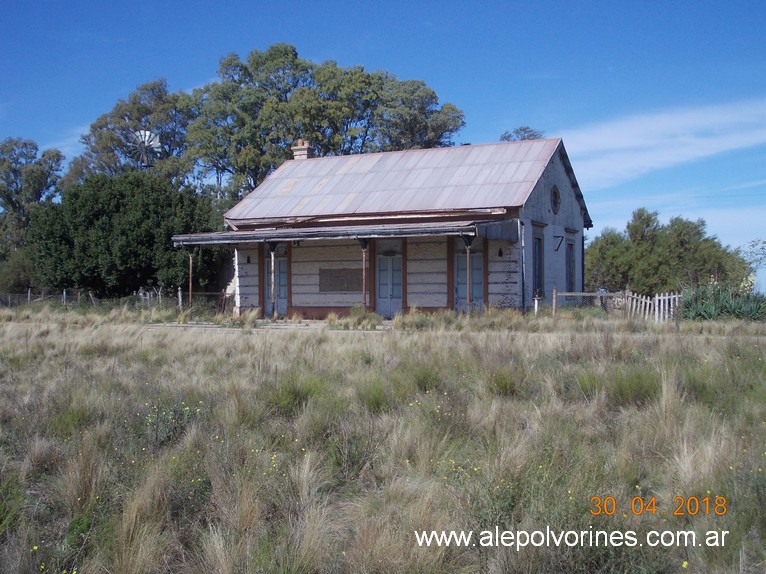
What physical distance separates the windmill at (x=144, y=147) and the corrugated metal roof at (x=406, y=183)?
78.2ft

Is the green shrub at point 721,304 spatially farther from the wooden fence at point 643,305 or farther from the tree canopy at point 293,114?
the tree canopy at point 293,114

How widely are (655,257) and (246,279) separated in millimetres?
17744

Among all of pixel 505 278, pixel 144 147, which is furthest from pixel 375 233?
pixel 144 147

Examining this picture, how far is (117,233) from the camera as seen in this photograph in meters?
30.9

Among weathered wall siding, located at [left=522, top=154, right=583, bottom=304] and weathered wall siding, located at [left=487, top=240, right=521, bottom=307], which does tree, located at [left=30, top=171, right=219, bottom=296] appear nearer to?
weathered wall siding, located at [left=487, top=240, right=521, bottom=307]

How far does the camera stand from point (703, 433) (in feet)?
19.7

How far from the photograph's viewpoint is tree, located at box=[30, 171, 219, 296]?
3073cm

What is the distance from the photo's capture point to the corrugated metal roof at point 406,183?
2325 cm

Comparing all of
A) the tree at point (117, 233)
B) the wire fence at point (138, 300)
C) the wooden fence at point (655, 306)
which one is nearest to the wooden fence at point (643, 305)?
the wooden fence at point (655, 306)

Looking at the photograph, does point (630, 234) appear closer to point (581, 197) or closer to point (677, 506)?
point (581, 197)

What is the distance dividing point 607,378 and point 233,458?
4.22m

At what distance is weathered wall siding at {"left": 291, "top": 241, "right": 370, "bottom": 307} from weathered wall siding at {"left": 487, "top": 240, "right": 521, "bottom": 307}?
428 centimetres

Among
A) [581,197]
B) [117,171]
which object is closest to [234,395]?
[581,197]

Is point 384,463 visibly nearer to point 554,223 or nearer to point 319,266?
point 319,266
